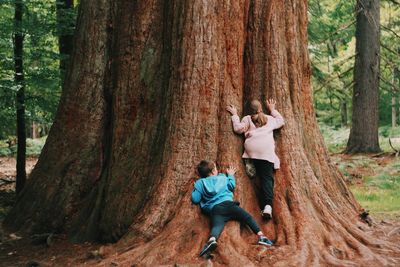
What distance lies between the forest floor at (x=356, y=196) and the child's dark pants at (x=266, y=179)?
1.84 metres

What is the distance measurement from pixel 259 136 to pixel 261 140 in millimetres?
58

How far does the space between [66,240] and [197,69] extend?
312 centimetres

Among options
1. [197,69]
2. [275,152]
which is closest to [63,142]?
[197,69]

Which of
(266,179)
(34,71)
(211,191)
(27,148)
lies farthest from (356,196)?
(27,148)

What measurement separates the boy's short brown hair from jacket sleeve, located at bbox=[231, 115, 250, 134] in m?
0.60

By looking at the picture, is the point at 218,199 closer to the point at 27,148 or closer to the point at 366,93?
the point at 366,93

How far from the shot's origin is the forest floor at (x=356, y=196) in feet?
20.6

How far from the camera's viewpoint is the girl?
6.17 metres

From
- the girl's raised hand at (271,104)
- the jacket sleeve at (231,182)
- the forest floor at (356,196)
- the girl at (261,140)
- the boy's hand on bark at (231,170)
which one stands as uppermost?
the girl's raised hand at (271,104)

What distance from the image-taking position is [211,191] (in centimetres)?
580

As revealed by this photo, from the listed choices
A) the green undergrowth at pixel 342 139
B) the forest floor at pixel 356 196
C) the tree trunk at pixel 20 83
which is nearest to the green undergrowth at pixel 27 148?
the forest floor at pixel 356 196

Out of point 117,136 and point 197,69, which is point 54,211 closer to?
point 117,136

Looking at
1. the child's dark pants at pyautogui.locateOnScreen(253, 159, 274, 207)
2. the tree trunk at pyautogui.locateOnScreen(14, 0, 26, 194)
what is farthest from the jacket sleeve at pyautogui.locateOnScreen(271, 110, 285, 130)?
the tree trunk at pyautogui.locateOnScreen(14, 0, 26, 194)

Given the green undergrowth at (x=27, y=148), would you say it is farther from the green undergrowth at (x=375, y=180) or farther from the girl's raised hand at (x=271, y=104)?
the girl's raised hand at (x=271, y=104)
